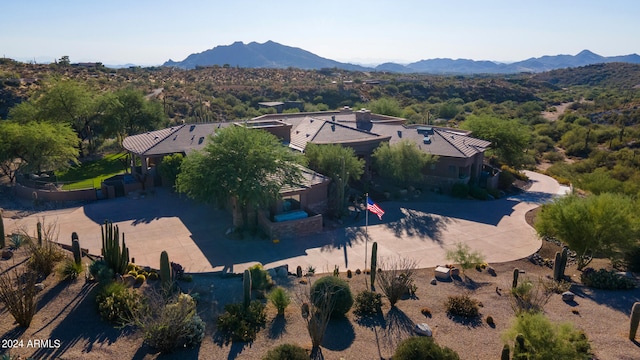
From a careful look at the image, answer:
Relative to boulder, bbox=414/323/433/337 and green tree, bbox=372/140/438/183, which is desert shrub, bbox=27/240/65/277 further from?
green tree, bbox=372/140/438/183

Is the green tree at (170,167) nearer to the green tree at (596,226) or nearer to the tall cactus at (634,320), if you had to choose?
the green tree at (596,226)

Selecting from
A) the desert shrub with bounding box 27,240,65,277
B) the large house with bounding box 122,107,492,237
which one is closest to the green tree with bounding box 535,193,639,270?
the large house with bounding box 122,107,492,237

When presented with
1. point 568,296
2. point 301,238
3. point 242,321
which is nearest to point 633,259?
point 568,296

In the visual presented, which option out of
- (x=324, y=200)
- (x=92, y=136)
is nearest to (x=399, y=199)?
(x=324, y=200)

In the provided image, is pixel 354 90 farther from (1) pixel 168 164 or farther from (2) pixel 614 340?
(2) pixel 614 340

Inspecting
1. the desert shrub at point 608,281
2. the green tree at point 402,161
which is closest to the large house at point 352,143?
the green tree at point 402,161

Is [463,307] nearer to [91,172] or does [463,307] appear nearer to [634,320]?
[634,320]
